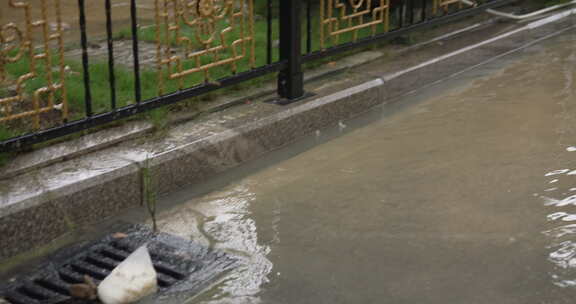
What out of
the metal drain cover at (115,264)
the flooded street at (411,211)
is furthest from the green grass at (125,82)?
the metal drain cover at (115,264)

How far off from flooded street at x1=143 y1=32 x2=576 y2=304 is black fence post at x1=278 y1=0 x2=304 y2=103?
314 mm

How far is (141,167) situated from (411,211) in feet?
4.07

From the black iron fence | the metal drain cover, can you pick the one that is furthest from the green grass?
the metal drain cover

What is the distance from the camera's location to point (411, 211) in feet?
12.9

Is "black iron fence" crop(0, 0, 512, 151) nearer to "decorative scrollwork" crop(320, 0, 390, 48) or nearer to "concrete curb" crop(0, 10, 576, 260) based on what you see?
"decorative scrollwork" crop(320, 0, 390, 48)

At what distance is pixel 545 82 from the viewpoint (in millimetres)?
5746

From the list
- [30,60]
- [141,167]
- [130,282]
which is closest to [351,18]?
[141,167]

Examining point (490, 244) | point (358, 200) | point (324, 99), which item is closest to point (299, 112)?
point (324, 99)

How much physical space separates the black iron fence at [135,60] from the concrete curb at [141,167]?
17 centimetres

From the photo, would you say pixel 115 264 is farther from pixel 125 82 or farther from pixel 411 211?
pixel 125 82

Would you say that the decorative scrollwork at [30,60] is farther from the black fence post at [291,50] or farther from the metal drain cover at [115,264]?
the black fence post at [291,50]

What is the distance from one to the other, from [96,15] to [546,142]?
385 cm

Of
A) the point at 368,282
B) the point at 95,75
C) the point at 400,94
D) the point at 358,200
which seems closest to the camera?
the point at 368,282

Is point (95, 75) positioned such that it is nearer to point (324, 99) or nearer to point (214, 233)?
point (324, 99)
